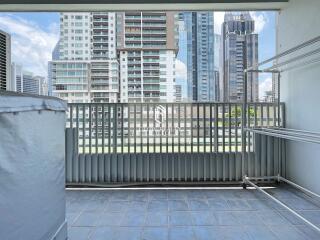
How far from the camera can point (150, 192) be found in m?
3.65

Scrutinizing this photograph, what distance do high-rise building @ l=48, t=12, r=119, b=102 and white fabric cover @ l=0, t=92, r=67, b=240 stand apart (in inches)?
78.0

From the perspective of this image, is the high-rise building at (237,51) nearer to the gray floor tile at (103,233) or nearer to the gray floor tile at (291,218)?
the gray floor tile at (291,218)

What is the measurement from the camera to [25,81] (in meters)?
→ 4.23

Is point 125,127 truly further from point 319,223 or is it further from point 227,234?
point 319,223

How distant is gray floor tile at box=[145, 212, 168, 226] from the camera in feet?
8.64

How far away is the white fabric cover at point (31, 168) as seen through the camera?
1.36 meters

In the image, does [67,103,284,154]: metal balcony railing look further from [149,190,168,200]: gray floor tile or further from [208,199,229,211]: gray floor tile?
[208,199,229,211]: gray floor tile

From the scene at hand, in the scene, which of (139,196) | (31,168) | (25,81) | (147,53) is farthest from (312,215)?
(25,81)

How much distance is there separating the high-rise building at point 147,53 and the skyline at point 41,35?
0.18m

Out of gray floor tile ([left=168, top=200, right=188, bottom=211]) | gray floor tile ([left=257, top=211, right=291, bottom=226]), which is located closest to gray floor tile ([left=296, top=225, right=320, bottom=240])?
gray floor tile ([left=257, top=211, right=291, bottom=226])

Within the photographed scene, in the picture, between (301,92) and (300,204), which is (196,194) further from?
(301,92)

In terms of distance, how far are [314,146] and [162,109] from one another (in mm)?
1800

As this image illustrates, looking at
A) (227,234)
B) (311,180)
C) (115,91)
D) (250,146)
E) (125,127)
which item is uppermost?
(115,91)

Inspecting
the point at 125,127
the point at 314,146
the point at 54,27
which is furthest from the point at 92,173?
the point at 314,146
